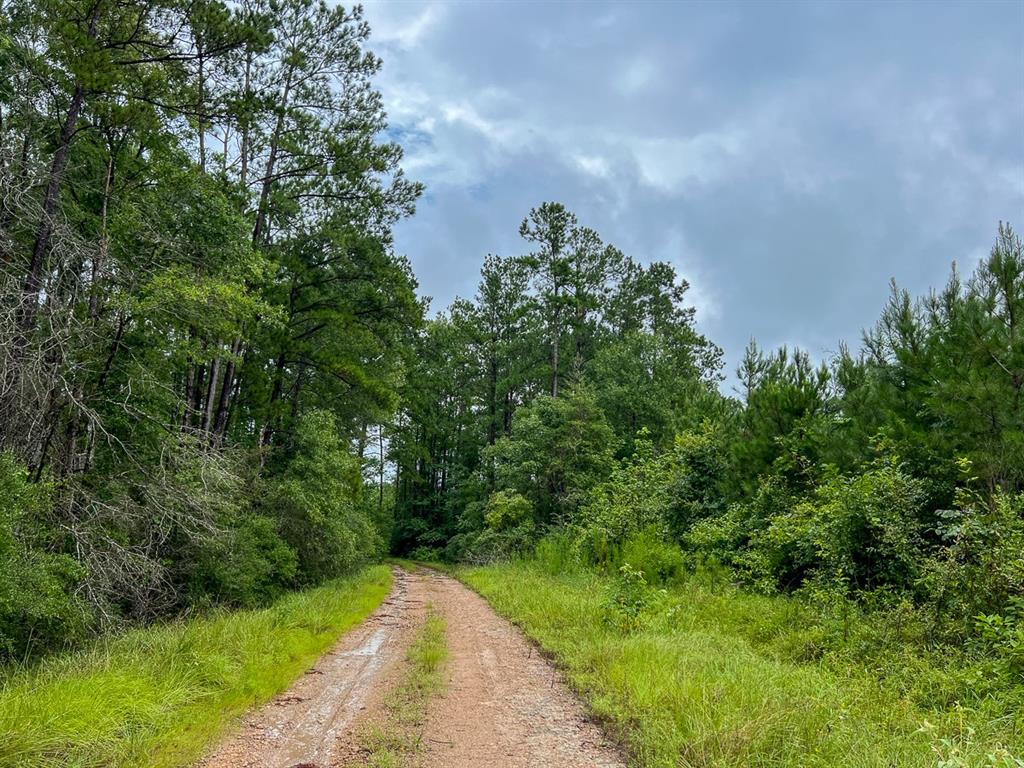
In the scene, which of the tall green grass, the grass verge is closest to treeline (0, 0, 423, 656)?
the tall green grass

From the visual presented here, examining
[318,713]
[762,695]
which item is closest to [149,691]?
[318,713]

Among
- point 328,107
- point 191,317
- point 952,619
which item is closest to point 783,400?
point 952,619

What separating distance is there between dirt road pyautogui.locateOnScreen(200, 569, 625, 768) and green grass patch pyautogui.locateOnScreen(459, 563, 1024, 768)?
0.35 meters

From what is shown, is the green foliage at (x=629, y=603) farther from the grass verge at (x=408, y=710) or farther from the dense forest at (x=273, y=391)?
the grass verge at (x=408, y=710)

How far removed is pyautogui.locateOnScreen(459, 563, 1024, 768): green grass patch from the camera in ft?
13.3

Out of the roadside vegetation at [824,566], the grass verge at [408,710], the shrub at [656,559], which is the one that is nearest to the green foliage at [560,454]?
the roadside vegetation at [824,566]

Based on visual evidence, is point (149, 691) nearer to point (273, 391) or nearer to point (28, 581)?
point (28, 581)

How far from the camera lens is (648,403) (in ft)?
95.7

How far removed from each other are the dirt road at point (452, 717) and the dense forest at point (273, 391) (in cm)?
304

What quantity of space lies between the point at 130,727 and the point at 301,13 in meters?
17.1

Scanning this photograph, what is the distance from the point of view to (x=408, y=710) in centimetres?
580

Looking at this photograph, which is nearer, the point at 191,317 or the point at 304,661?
the point at 304,661

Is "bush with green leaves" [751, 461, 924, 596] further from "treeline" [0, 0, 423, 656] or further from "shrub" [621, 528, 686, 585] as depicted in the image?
"treeline" [0, 0, 423, 656]

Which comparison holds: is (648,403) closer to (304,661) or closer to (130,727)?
(304,661)
